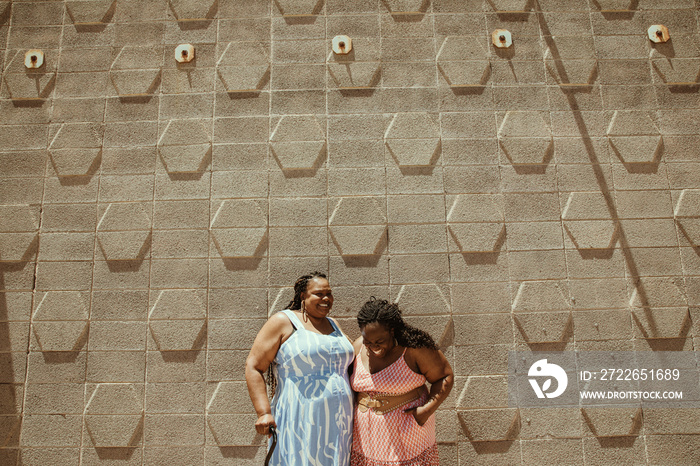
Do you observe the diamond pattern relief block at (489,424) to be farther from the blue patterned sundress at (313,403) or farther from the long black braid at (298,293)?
the long black braid at (298,293)

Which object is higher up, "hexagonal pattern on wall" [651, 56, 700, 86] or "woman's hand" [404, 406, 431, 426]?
"hexagonal pattern on wall" [651, 56, 700, 86]

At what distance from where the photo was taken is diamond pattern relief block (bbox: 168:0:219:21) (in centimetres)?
428

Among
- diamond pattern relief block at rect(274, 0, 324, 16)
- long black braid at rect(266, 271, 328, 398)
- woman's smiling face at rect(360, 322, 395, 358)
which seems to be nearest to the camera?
woman's smiling face at rect(360, 322, 395, 358)

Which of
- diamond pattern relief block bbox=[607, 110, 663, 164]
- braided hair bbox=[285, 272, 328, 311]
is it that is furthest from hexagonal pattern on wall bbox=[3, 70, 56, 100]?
diamond pattern relief block bbox=[607, 110, 663, 164]

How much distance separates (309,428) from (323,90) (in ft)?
8.90

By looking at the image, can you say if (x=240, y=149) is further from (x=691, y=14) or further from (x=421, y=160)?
(x=691, y=14)

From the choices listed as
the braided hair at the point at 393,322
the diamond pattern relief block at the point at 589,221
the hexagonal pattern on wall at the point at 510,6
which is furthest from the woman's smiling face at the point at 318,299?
the hexagonal pattern on wall at the point at 510,6

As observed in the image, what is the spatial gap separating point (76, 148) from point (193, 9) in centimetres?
160

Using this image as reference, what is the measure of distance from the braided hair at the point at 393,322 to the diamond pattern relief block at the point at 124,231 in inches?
80.5

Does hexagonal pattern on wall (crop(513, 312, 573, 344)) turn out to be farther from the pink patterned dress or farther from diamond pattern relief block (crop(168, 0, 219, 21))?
diamond pattern relief block (crop(168, 0, 219, 21))

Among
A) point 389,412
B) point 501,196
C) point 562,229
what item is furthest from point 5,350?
point 562,229

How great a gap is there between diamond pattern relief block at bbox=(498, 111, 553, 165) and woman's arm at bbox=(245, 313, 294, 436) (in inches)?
92.7

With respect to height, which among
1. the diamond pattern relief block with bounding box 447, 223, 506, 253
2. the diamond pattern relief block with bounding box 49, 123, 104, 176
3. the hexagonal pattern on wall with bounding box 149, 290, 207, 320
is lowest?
the hexagonal pattern on wall with bounding box 149, 290, 207, 320

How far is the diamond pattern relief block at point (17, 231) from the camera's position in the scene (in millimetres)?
3916
